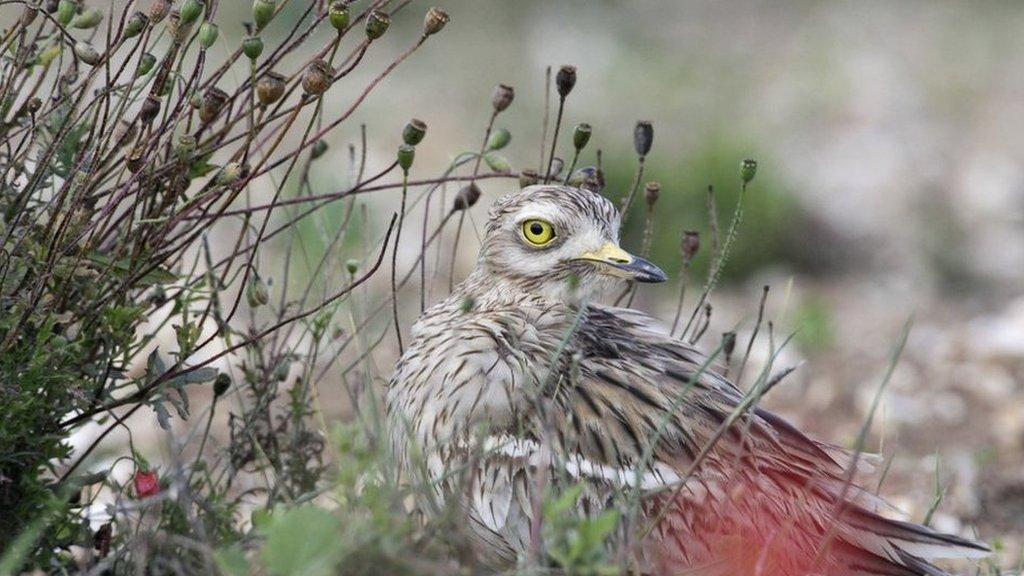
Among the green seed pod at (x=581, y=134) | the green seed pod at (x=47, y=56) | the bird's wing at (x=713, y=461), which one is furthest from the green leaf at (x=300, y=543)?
the green seed pod at (x=47, y=56)

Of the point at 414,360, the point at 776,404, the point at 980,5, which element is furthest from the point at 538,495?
the point at 980,5

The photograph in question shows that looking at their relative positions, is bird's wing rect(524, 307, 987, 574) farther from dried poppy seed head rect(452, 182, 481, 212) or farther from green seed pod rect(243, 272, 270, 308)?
green seed pod rect(243, 272, 270, 308)

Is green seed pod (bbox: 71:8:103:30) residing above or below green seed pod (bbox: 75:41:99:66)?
above

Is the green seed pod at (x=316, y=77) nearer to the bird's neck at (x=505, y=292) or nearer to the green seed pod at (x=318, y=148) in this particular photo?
the green seed pod at (x=318, y=148)

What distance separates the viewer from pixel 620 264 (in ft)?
12.1

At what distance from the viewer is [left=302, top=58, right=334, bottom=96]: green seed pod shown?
3.06 meters

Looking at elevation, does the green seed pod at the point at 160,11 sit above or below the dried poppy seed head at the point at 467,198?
above

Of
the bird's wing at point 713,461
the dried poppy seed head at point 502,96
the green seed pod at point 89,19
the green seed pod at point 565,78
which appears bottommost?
the bird's wing at point 713,461

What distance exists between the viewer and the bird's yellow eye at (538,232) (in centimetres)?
376

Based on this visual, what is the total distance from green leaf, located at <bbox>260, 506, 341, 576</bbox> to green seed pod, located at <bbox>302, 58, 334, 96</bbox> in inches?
37.5

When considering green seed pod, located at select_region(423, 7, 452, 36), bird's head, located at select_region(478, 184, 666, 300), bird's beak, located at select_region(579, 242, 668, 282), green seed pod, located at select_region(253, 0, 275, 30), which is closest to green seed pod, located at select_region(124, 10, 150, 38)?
green seed pod, located at select_region(253, 0, 275, 30)

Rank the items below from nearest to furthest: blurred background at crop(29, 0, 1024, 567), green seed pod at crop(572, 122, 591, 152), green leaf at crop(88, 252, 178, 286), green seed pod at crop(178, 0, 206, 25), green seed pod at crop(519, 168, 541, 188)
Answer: green seed pod at crop(178, 0, 206, 25) < green leaf at crop(88, 252, 178, 286) < green seed pod at crop(572, 122, 591, 152) < green seed pod at crop(519, 168, 541, 188) < blurred background at crop(29, 0, 1024, 567)

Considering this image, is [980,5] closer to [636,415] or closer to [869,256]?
[869,256]

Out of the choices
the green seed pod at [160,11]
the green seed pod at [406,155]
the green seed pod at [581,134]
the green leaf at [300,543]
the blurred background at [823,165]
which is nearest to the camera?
the green leaf at [300,543]
